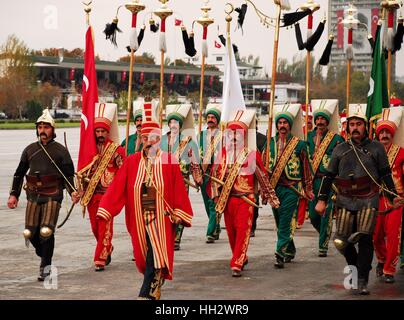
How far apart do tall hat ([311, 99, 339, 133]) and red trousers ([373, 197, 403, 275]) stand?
2.91 m

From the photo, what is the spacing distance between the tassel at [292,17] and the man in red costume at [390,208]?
291cm

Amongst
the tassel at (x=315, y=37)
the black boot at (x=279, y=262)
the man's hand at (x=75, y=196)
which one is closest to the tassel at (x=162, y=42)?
the tassel at (x=315, y=37)

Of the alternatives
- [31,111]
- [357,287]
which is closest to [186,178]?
[357,287]

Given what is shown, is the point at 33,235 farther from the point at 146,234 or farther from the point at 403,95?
the point at 403,95

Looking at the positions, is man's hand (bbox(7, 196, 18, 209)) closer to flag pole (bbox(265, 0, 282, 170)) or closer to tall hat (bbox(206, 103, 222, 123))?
flag pole (bbox(265, 0, 282, 170))

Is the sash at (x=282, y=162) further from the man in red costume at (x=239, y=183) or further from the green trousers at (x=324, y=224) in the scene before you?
the green trousers at (x=324, y=224)

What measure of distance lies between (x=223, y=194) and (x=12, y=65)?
6148 centimetres

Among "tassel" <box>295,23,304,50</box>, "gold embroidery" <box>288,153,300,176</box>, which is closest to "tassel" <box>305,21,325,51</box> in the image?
"tassel" <box>295,23,304,50</box>

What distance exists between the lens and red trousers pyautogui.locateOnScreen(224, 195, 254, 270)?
38.7 feet

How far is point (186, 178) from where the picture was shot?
14117mm

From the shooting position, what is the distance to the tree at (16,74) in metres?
71.6

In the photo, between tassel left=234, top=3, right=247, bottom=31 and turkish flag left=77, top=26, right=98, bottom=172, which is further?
tassel left=234, top=3, right=247, bottom=31

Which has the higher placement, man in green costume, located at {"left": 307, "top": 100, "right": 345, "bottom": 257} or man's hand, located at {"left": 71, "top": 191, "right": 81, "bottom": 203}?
man in green costume, located at {"left": 307, "top": 100, "right": 345, "bottom": 257}

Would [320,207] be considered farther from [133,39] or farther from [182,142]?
[133,39]
